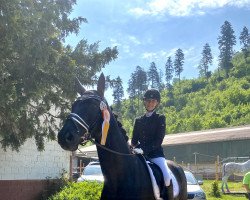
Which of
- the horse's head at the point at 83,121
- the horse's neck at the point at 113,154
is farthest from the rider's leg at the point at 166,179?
the horse's head at the point at 83,121

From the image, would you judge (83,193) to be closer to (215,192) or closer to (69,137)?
(69,137)

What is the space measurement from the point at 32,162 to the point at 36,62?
7530mm

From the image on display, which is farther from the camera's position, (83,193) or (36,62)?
(83,193)

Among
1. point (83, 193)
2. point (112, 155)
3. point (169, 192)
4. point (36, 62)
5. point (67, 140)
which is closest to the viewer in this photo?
point (67, 140)

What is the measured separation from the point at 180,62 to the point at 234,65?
795 inches

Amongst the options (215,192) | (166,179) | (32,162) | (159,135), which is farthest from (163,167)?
(215,192)

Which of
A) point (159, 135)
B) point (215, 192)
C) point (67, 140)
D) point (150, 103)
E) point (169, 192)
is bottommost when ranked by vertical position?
point (215, 192)

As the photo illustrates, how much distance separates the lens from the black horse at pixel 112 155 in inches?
211

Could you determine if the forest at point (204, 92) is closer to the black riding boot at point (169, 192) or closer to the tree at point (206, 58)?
the tree at point (206, 58)

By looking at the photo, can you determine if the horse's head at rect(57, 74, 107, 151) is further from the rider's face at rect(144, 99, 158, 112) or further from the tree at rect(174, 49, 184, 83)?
the tree at rect(174, 49, 184, 83)

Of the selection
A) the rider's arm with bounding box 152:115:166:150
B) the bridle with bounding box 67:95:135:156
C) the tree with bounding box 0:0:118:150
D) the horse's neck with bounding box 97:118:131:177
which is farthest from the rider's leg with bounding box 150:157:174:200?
the tree with bounding box 0:0:118:150

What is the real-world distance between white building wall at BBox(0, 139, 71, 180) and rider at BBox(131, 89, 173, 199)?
29.3 ft

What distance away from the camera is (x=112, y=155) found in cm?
561

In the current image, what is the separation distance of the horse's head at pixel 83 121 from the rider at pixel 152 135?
44.1 inches
